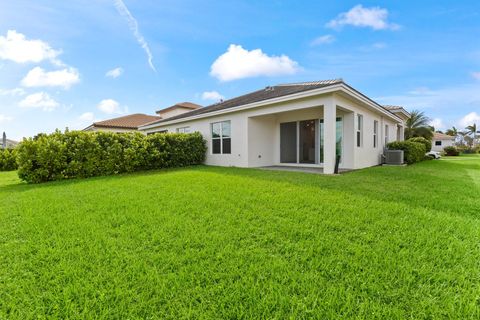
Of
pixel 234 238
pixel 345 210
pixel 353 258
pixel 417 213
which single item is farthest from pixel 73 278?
pixel 417 213

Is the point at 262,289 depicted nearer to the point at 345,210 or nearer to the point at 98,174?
the point at 345,210

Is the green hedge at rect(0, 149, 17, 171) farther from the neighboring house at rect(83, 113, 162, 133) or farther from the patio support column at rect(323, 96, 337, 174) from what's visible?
the patio support column at rect(323, 96, 337, 174)

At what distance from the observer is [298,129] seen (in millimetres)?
12258

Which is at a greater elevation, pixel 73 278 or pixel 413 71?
pixel 413 71

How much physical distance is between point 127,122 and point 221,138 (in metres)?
18.0

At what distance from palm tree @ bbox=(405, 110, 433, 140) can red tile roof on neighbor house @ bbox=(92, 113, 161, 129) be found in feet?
106

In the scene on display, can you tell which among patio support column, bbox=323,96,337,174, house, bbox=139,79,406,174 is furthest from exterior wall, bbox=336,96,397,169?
patio support column, bbox=323,96,337,174

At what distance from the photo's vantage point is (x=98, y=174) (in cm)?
1018

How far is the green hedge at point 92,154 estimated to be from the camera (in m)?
9.05

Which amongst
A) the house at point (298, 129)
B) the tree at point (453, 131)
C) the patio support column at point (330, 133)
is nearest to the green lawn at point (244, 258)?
the patio support column at point (330, 133)

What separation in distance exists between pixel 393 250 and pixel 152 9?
1140 centimetres

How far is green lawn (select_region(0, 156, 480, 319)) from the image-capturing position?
6.86 feet

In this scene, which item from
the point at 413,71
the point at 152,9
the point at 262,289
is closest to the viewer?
the point at 262,289

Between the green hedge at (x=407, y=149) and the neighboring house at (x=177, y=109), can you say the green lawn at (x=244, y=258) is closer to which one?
the green hedge at (x=407, y=149)
